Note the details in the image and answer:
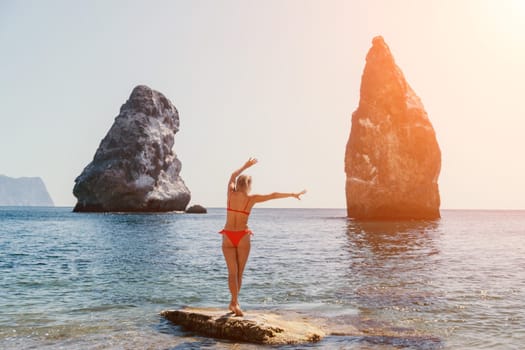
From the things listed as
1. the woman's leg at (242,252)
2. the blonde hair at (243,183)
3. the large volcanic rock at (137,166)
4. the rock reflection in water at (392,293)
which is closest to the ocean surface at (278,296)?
the rock reflection in water at (392,293)

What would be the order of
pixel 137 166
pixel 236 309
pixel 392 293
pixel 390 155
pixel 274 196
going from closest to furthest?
pixel 274 196 < pixel 236 309 < pixel 392 293 < pixel 390 155 < pixel 137 166

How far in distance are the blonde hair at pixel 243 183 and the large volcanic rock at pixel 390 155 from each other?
233 ft

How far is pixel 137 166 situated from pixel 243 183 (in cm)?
10587

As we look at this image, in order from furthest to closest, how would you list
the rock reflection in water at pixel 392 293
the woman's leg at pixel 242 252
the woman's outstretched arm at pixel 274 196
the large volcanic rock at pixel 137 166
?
the large volcanic rock at pixel 137 166 < the rock reflection in water at pixel 392 293 < the woman's leg at pixel 242 252 < the woman's outstretched arm at pixel 274 196

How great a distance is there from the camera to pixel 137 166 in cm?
11069

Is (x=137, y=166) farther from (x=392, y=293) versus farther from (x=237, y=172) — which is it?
(x=237, y=172)

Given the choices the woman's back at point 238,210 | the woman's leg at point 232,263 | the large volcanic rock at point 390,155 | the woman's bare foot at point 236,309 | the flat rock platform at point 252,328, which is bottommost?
the flat rock platform at point 252,328

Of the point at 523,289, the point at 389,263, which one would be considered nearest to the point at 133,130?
the point at 389,263

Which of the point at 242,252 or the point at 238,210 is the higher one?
the point at 238,210

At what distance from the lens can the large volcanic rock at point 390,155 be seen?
77.6 metres

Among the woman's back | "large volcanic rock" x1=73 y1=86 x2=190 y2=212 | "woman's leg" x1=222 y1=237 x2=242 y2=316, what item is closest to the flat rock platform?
"woman's leg" x1=222 y1=237 x2=242 y2=316

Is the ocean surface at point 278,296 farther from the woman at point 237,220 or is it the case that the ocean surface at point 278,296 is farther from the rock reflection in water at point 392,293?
the woman at point 237,220

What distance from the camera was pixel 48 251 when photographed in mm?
27859

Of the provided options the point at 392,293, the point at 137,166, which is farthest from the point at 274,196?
the point at 137,166
